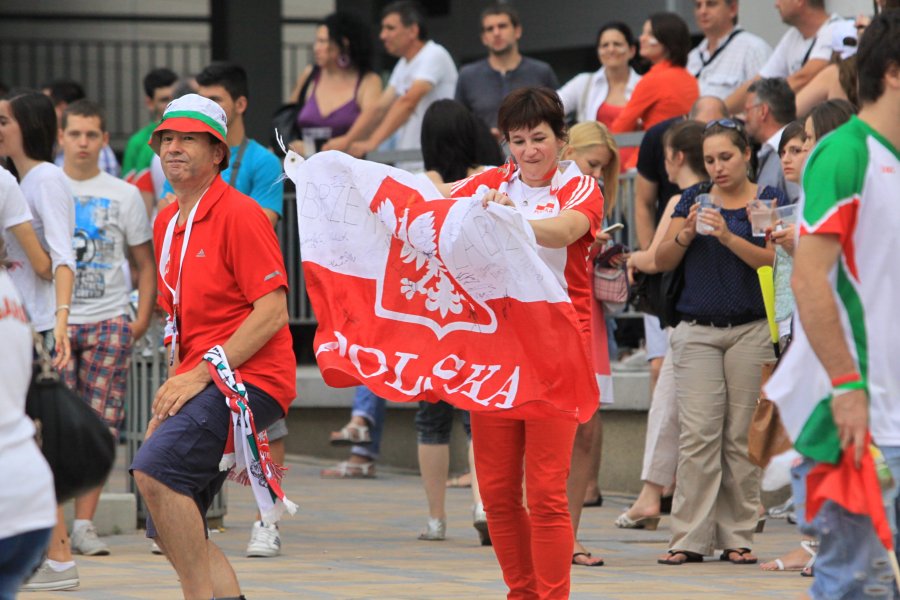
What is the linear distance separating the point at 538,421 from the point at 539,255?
603mm

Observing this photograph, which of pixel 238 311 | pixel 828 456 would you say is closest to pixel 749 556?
pixel 238 311

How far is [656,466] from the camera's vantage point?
926cm

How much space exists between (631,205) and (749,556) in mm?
3350

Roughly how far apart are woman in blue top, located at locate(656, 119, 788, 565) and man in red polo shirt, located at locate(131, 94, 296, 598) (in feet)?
8.65

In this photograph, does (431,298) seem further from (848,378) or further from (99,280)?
(99,280)

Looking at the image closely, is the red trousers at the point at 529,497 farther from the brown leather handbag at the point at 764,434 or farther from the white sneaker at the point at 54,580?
the white sneaker at the point at 54,580

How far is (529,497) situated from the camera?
6086mm

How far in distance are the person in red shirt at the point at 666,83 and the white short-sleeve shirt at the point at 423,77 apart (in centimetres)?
204

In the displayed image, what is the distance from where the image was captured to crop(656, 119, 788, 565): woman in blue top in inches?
322

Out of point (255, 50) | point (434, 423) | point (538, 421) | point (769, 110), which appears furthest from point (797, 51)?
point (255, 50)

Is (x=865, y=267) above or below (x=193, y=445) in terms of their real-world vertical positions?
above

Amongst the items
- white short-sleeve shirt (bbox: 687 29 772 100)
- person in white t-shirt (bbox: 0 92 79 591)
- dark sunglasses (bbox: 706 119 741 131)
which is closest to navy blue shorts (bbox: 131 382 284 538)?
person in white t-shirt (bbox: 0 92 79 591)

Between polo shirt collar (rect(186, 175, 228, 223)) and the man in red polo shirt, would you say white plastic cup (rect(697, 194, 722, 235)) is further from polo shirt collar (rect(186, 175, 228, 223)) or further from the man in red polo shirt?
polo shirt collar (rect(186, 175, 228, 223))

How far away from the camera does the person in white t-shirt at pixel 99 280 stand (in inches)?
345
